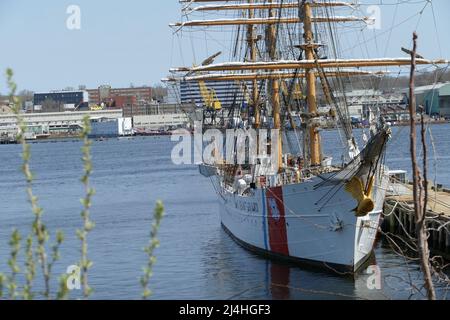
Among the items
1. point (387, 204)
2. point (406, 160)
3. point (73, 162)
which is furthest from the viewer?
point (73, 162)

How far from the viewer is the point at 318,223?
97.8 ft

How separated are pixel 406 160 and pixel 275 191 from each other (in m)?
46.8

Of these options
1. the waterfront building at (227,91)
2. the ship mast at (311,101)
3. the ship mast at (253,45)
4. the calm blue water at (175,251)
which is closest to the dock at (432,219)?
the calm blue water at (175,251)

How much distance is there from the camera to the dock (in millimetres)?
31436

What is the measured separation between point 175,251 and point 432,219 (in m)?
10.8

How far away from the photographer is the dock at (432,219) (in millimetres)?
31436

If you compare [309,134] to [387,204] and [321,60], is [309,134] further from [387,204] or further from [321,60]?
[387,204]

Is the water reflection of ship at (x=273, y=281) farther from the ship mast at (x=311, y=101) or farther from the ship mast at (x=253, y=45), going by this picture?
the ship mast at (x=253, y=45)

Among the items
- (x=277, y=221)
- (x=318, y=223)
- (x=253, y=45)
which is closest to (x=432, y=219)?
(x=318, y=223)

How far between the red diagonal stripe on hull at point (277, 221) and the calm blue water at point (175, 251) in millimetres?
746

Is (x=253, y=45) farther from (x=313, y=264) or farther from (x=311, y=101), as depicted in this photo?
(x=313, y=264)

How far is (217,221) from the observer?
47.1 metres

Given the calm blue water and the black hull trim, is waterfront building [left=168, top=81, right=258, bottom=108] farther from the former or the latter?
the black hull trim

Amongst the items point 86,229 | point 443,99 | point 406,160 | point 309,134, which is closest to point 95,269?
point 309,134
